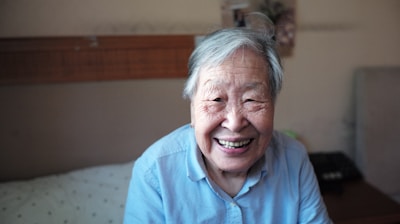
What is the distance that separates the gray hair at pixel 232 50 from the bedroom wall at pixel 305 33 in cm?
88

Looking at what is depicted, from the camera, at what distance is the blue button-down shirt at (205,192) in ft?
2.89

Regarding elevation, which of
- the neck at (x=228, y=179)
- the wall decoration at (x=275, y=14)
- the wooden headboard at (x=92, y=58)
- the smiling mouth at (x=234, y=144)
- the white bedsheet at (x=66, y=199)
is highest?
the wall decoration at (x=275, y=14)

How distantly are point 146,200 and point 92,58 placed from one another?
954 mm

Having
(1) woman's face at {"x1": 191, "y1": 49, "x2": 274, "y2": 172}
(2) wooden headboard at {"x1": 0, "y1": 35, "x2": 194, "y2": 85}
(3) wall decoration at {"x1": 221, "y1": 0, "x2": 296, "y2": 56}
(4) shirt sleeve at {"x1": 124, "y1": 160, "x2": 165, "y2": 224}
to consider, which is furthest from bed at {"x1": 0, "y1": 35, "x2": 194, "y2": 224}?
(1) woman's face at {"x1": 191, "y1": 49, "x2": 274, "y2": 172}

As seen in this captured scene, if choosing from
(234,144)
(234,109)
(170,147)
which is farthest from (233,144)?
(170,147)

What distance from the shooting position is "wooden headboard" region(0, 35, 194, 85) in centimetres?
147

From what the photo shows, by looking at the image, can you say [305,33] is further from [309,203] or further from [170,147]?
[170,147]

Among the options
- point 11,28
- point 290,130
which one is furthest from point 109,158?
point 290,130

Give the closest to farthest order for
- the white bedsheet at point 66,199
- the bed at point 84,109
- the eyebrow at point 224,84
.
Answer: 1. the eyebrow at point 224,84
2. the white bedsheet at point 66,199
3. the bed at point 84,109

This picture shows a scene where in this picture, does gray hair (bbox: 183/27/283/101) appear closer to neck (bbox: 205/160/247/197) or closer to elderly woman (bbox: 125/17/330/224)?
elderly woman (bbox: 125/17/330/224)

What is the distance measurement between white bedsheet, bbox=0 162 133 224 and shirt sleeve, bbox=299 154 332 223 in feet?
2.46

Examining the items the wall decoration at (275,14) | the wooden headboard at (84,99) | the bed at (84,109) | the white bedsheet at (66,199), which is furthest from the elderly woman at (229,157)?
the wall decoration at (275,14)

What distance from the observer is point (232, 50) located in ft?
2.57

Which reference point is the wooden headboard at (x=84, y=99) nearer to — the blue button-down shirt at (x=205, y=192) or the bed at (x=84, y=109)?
the bed at (x=84, y=109)
